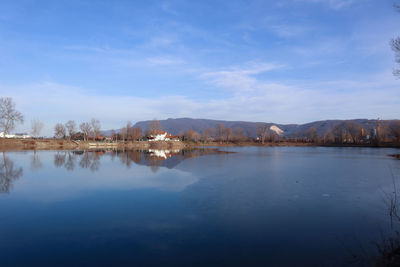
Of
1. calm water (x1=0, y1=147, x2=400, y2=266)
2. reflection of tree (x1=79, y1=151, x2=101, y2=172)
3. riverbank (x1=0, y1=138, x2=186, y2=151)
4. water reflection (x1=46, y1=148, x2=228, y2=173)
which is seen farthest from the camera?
riverbank (x1=0, y1=138, x2=186, y2=151)

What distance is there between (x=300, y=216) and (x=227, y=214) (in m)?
1.84

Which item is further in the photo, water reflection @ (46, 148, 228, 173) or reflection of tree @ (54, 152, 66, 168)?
reflection of tree @ (54, 152, 66, 168)

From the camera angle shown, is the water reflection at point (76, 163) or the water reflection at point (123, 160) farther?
the water reflection at point (123, 160)

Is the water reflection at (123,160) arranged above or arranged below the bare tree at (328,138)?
below

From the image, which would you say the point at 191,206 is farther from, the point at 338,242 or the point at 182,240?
the point at 338,242

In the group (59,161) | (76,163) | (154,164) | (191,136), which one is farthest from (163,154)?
(191,136)

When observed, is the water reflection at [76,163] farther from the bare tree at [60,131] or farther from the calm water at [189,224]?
the bare tree at [60,131]

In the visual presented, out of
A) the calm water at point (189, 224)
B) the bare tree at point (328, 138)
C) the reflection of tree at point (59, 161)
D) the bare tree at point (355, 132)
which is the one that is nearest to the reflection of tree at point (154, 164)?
the calm water at point (189, 224)

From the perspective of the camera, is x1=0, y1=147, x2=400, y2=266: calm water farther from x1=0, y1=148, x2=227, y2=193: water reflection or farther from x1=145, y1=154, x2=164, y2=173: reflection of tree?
x1=145, y1=154, x2=164, y2=173: reflection of tree

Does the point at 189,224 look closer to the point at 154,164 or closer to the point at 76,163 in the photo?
the point at 154,164

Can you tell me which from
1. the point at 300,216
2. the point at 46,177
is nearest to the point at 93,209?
the point at 300,216

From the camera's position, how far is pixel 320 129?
18000 centimetres

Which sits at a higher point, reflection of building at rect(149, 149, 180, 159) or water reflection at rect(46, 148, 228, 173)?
water reflection at rect(46, 148, 228, 173)

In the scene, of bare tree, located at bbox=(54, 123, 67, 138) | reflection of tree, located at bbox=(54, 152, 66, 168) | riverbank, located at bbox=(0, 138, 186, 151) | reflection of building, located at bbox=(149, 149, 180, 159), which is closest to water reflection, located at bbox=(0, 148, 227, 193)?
reflection of tree, located at bbox=(54, 152, 66, 168)
